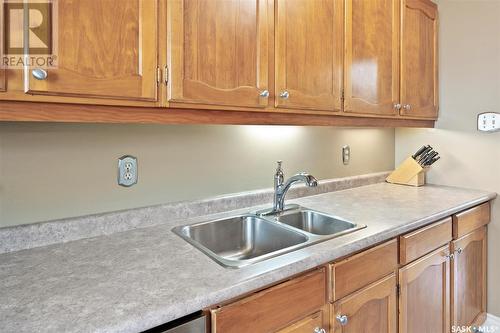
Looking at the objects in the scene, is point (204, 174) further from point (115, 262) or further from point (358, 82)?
point (358, 82)

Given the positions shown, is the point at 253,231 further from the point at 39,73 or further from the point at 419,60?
the point at 419,60

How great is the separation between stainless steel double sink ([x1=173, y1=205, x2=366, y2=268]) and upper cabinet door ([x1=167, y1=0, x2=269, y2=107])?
522mm

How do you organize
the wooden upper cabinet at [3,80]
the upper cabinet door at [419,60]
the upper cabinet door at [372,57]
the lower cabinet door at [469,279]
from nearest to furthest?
the wooden upper cabinet at [3,80] < the upper cabinet door at [372,57] < the lower cabinet door at [469,279] < the upper cabinet door at [419,60]

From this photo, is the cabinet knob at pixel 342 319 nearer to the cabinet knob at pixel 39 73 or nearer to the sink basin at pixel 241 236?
the sink basin at pixel 241 236

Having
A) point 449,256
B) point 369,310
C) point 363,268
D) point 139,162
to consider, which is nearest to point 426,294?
point 449,256

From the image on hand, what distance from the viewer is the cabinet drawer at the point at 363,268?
3.48ft

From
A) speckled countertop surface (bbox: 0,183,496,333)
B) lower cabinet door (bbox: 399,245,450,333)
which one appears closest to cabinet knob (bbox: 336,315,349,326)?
speckled countertop surface (bbox: 0,183,496,333)

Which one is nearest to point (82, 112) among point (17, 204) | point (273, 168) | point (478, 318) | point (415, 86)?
point (17, 204)

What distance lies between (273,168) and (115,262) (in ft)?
3.28

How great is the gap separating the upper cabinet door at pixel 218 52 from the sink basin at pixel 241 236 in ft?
1.72

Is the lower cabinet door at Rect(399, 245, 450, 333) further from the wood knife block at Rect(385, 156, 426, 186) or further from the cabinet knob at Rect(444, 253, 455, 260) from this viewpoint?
the wood knife block at Rect(385, 156, 426, 186)

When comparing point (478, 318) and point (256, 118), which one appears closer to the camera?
point (256, 118)

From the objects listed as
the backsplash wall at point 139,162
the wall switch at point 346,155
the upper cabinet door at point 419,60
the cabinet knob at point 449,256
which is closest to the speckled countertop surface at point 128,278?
the backsplash wall at point 139,162

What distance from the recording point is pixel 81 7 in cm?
86
